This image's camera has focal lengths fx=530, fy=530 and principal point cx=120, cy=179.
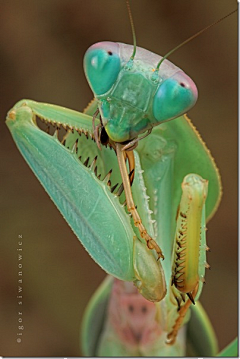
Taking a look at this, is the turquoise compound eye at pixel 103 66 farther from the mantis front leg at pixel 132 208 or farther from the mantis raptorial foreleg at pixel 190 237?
the mantis raptorial foreleg at pixel 190 237

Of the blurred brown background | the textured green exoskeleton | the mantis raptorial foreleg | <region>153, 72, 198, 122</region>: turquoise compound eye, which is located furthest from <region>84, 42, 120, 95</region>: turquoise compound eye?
the blurred brown background

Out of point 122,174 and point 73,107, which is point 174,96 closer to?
point 122,174

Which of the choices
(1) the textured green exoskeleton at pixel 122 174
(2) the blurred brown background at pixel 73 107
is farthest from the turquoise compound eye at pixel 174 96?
(2) the blurred brown background at pixel 73 107

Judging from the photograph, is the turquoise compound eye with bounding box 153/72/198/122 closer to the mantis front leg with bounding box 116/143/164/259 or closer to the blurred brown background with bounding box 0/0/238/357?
the mantis front leg with bounding box 116/143/164/259

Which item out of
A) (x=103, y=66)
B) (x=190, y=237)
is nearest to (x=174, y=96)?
(x=103, y=66)

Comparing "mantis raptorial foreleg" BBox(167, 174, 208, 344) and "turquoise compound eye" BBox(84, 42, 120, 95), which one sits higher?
"turquoise compound eye" BBox(84, 42, 120, 95)

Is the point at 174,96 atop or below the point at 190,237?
atop

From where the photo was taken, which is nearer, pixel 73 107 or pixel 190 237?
pixel 190 237
